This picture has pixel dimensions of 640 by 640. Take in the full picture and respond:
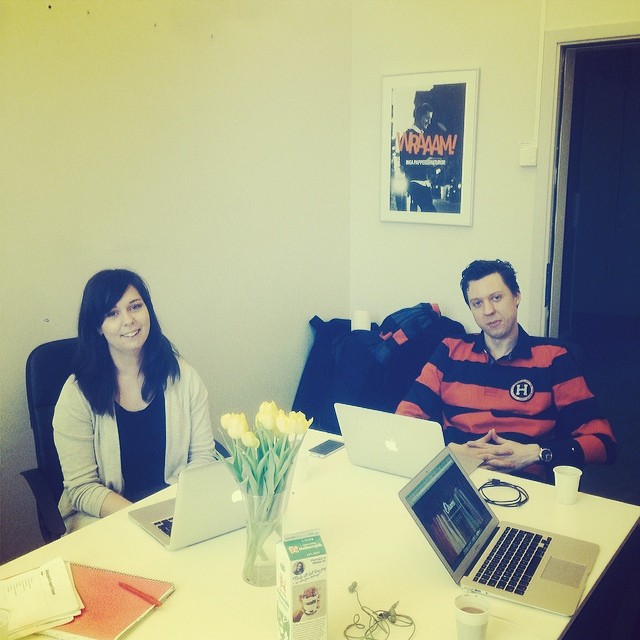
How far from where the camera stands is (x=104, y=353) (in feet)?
7.89

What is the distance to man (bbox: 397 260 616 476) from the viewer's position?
254cm

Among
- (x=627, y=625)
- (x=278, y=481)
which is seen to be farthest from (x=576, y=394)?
(x=278, y=481)

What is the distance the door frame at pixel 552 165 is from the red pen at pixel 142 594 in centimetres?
268

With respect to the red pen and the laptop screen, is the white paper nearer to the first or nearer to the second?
the red pen

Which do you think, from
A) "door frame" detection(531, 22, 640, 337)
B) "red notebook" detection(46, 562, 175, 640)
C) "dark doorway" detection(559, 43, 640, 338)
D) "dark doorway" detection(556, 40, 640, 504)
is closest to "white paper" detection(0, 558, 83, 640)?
"red notebook" detection(46, 562, 175, 640)

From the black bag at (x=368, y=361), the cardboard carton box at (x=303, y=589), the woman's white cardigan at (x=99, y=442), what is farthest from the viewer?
Answer: the black bag at (x=368, y=361)

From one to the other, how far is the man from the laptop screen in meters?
0.64

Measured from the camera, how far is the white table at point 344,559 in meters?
1.52

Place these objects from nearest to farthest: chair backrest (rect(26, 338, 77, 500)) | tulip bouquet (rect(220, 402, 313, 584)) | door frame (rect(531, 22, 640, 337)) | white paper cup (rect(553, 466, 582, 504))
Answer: tulip bouquet (rect(220, 402, 313, 584))
white paper cup (rect(553, 466, 582, 504))
chair backrest (rect(26, 338, 77, 500))
door frame (rect(531, 22, 640, 337))

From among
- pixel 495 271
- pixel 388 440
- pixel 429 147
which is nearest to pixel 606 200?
pixel 429 147

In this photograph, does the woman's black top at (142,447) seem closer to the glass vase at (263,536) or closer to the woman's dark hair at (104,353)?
the woman's dark hair at (104,353)

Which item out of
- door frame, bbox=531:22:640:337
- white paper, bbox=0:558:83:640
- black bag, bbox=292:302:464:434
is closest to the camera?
white paper, bbox=0:558:83:640

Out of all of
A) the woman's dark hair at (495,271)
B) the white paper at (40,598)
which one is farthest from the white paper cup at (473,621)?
the woman's dark hair at (495,271)

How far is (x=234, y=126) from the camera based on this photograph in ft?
11.2
